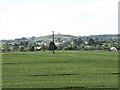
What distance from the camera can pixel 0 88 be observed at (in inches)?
672

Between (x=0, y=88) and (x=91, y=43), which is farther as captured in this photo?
(x=91, y=43)

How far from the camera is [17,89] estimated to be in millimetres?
16750

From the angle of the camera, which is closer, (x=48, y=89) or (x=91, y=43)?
(x=48, y=89)

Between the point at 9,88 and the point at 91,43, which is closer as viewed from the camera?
the point at 9,88

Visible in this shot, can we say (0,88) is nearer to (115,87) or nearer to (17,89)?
(17,89)

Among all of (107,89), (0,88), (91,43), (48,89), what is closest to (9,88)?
(0,88)

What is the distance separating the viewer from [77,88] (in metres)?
17.2

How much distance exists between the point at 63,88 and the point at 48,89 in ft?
2.37

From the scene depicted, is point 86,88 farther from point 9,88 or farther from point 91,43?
point 91,43

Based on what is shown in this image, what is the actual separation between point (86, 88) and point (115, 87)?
136 centimetres

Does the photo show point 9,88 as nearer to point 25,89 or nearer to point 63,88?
point 25,89

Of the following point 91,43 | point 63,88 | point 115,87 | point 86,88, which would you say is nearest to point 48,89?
point 63,88

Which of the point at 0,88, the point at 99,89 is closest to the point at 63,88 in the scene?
the point at 99,89

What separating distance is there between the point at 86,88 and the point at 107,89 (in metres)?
1.06
